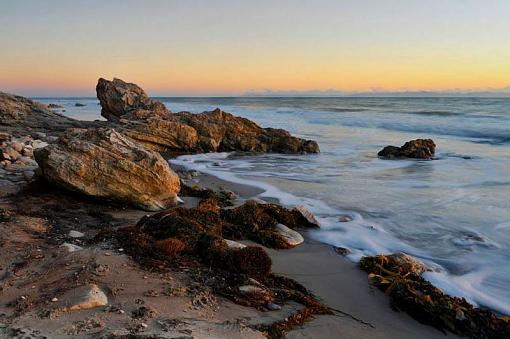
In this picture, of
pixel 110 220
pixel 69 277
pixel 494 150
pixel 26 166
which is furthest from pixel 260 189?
pixel 494 150

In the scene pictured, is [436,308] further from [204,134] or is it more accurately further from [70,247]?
[204,134]

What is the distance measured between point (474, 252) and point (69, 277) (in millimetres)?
5199

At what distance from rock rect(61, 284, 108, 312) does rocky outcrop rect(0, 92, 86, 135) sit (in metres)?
14.5

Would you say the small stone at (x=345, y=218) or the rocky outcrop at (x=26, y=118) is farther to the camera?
the rocky outcrop at (x=26, y=118)

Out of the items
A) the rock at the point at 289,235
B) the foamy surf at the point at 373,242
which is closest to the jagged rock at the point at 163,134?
the foamy surf at the point at 373,242

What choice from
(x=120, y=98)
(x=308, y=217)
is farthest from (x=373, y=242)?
(x=120, y=98)

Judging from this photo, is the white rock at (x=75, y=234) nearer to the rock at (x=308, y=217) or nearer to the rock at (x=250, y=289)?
the rock at (x=250, y=289)

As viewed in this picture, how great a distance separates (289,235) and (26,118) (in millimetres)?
16489

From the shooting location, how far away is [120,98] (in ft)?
72.7

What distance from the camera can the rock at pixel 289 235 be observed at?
6.16 m

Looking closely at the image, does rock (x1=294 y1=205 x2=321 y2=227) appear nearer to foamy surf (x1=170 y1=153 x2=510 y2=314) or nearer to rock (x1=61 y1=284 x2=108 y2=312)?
foamy surf (x1=170 y1=153 x2=510 y2=314)

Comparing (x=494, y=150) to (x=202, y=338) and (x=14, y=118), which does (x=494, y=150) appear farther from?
(x=14, y=118)

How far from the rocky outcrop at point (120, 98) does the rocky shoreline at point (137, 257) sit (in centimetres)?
1262

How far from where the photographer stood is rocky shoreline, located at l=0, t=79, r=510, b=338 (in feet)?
11.3
